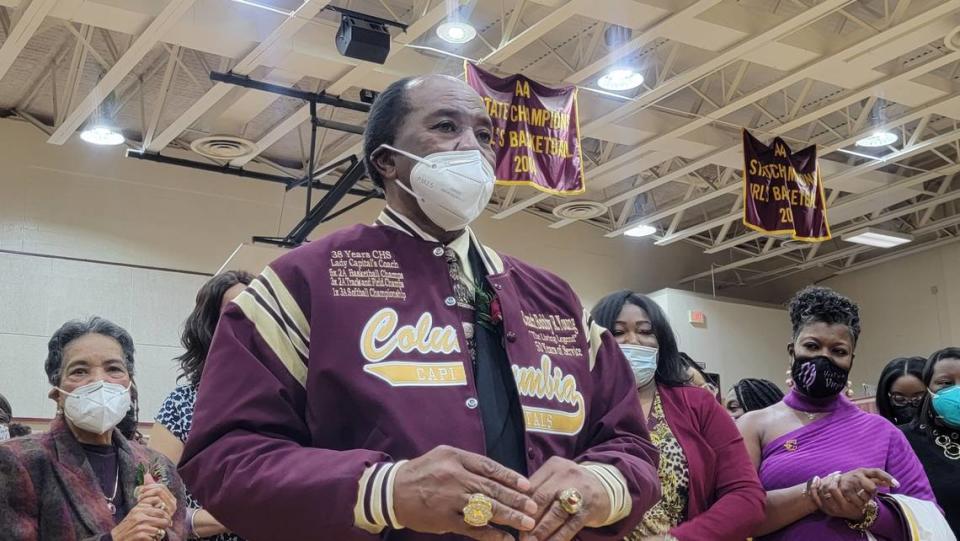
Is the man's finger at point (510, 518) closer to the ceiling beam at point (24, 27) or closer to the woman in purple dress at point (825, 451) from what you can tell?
the woman in purple dress at point (825, 451)

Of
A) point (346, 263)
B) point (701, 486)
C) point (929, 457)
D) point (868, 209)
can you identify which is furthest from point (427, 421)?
point (868, 209)

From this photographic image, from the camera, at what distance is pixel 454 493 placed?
3.92 ft

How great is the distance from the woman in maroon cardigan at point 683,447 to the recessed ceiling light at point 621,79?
20.1ft

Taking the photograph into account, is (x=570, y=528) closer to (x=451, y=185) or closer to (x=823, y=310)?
(x=451, y=185)

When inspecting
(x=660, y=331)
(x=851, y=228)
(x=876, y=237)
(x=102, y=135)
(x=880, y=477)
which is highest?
(x=102, y=135)

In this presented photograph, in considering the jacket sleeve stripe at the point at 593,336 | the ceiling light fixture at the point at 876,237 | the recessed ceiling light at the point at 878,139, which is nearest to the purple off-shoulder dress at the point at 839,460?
the jacket sleeve stripe at the point at 593,336

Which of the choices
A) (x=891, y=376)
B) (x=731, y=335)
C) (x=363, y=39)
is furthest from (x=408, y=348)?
(x=731, y=335)

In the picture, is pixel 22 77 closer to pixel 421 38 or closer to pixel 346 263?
pixel 421 38

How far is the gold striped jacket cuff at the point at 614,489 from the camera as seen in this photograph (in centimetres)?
136

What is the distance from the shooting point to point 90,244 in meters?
10.2

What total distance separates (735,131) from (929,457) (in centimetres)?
784

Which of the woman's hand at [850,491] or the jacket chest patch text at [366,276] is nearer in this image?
the jacket chest patch text at [366,276]

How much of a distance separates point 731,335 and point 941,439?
10.5 meters

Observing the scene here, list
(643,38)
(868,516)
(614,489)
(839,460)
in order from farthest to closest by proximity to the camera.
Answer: (643,38)
(839,460)
(868,516)
(614,489)
